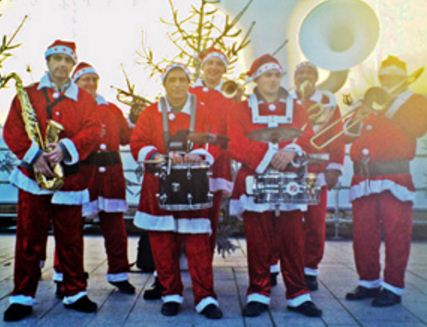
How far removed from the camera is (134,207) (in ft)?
27.6

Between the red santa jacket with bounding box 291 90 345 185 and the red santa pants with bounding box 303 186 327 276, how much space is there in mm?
225

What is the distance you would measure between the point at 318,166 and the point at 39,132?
2543mm

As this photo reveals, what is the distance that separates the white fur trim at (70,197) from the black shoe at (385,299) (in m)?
2.47

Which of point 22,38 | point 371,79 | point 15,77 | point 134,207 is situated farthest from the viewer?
point 134,207

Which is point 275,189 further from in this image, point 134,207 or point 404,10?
point 134,207

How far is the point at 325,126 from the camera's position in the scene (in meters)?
4.68

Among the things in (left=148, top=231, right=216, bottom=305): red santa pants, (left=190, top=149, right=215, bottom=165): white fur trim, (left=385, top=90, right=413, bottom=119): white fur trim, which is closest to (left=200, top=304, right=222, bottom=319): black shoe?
(left=148, top=231, right=216, bottom=305): red santa pants

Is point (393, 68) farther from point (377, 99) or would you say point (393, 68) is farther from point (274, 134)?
point (274, 134)

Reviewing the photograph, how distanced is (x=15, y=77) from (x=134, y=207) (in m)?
5.02

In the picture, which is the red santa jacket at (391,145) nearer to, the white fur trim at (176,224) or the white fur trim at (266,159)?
the white fur trim at (266,159)

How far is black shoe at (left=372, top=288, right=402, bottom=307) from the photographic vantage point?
3889 mm

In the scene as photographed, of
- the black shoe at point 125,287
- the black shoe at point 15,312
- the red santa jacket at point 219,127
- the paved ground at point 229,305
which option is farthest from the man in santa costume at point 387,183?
the black shoe at point 15,312

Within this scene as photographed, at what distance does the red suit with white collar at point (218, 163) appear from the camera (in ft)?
14.3

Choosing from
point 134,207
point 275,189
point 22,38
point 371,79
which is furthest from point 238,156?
point 134,207
